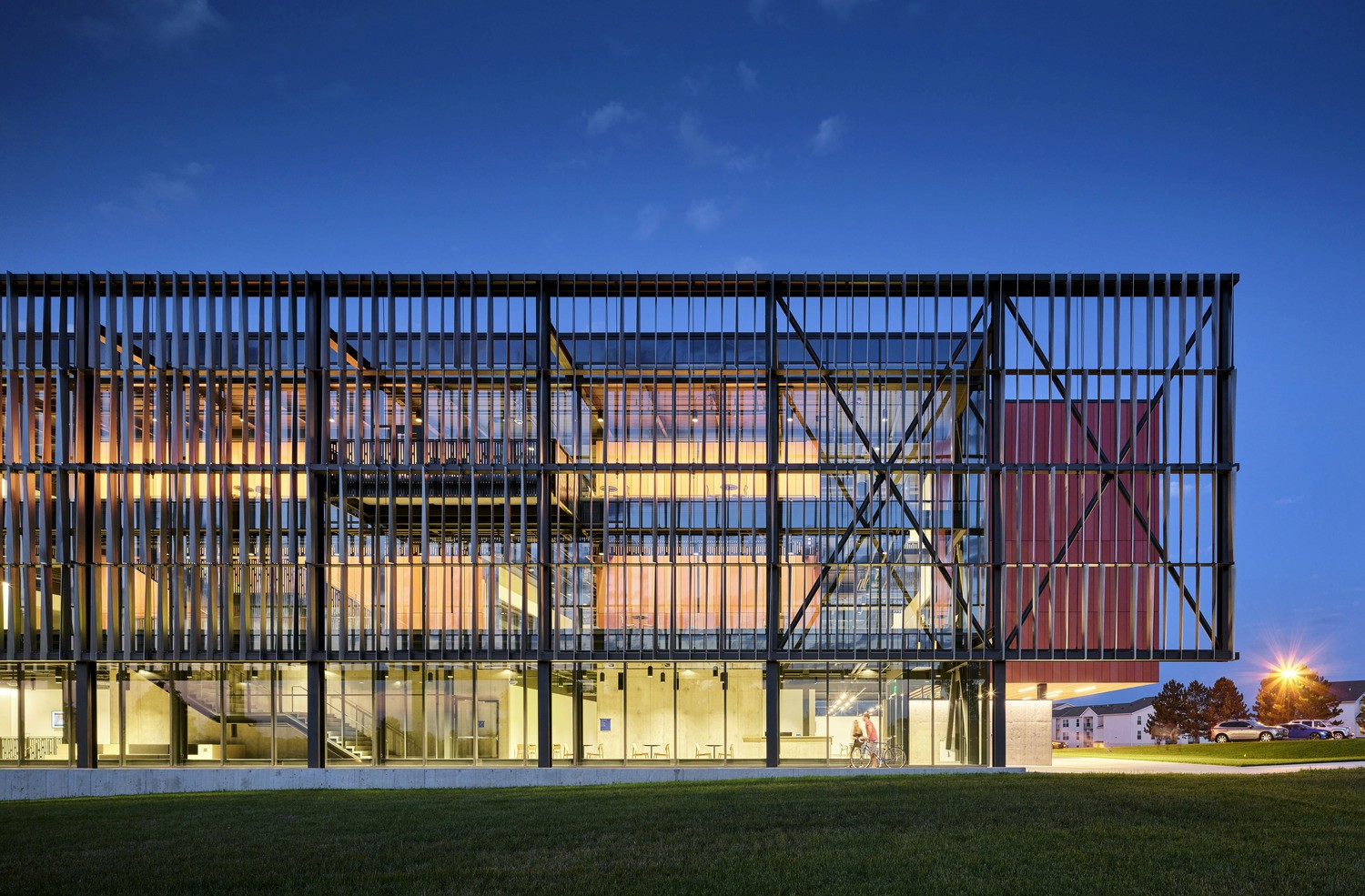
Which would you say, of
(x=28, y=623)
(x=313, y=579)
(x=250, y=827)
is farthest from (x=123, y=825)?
(x=28, y=623)

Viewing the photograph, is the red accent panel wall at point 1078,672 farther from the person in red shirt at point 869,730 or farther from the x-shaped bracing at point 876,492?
the person in red shirt at point 869,730

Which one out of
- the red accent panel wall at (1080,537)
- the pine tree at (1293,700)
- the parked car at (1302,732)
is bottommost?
the pine tree at (1293,700)

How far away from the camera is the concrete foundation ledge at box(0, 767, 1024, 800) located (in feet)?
98.3

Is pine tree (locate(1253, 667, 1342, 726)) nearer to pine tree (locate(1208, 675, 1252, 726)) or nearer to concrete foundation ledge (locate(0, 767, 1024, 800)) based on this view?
pine tree (locate(1208, 675, 1252, 726))

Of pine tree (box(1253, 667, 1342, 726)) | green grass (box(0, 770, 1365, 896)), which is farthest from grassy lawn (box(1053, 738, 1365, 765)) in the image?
pine tree (box(1253, 667, 1342, 726))

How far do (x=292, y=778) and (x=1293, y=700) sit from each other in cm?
8712

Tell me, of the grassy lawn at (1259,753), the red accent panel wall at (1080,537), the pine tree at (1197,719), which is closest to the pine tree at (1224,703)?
the pine tree at (1197,719)

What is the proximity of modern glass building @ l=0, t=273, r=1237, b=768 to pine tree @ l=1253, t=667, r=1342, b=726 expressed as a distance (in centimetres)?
6872

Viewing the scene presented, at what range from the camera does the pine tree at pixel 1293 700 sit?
294 feet

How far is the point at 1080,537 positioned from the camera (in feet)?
105

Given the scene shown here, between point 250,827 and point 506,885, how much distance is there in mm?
6996

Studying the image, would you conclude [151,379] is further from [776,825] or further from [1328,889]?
[1328,889]

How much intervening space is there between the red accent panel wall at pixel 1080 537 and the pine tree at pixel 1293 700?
221 ft

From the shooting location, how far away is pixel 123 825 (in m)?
18.4
